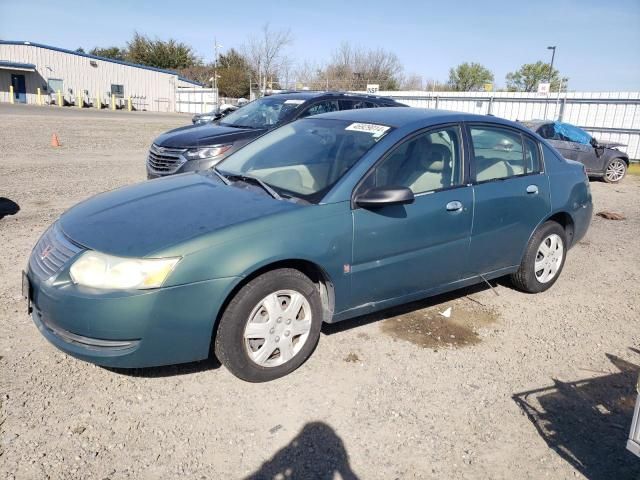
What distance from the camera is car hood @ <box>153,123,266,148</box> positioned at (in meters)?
7.07

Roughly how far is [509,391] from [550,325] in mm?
1280

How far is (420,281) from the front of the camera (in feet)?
12.7

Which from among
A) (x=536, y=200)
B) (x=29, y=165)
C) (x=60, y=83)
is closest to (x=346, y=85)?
(x=60, y=83)

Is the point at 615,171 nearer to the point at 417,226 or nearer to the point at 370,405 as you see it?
the point at 417,226

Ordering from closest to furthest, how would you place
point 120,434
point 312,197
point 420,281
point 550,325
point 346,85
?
point 120,434 < point 312,197 < point 420,281 < point 550,325 < point 346,85

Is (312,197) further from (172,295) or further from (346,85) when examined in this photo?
(346,85)

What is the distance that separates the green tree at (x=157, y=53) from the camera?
214 ft

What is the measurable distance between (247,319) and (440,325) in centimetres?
183

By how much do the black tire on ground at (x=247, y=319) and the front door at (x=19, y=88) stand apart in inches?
1969

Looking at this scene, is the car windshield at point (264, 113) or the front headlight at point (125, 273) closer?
the front headlight at point (125, 273)

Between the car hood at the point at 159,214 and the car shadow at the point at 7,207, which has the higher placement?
the car hood at the point at 159,214

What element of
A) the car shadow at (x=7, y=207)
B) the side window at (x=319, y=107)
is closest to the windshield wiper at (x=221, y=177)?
the side window at (x=319, y=107)

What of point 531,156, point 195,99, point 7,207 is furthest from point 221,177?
point 195,99

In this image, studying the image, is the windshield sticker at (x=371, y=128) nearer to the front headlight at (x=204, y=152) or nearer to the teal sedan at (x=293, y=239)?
the teal sedan at (x=293, y=239)
